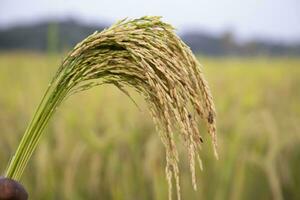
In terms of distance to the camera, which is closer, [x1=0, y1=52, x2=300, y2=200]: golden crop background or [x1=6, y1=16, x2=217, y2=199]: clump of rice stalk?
[x1=6, y1=16, x2=217, y2=199]: clump of rice stalk

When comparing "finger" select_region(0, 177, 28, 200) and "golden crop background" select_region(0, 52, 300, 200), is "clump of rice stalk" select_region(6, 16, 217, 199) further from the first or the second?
"golden crop background" select_region(0, 52, 300, 200)

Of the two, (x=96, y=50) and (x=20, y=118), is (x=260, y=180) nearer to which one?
(x=20, y=118)

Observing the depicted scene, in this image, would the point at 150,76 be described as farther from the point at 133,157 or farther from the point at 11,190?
the point at 133,157

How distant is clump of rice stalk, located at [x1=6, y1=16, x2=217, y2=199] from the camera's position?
1.97 feet

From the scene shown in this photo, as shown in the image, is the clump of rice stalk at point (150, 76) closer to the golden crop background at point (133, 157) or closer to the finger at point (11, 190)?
the finger at point (11, 190)

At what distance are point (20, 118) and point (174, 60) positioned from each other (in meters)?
2.49

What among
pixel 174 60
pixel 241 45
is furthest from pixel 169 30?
pixel 241 45

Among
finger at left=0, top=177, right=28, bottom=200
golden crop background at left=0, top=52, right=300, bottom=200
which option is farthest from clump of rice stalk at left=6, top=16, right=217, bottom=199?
golden crop background at left=0, top=52, right=300, bottom=200

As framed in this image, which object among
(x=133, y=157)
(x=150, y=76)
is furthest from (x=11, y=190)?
(x=133, y=157)

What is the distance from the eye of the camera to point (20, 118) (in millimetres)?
2975

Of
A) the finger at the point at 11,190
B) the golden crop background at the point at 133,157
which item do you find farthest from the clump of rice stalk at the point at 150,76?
the golden crop background at the point at 133,157

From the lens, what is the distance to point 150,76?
1.95ft

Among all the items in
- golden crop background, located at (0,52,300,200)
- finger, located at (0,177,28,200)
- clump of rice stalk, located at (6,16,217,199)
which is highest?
clump of rice stalk, located at (6,16,217,199)

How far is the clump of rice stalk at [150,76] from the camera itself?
0.60 m
